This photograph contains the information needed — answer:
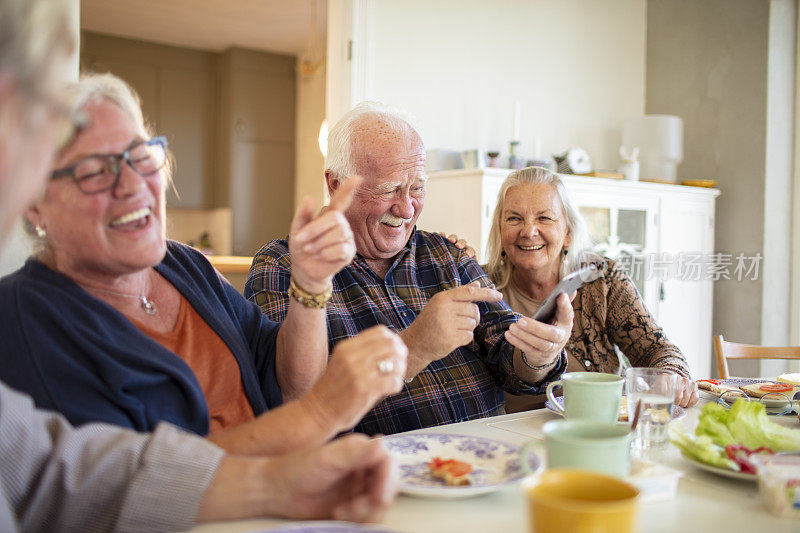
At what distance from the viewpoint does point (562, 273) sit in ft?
7.45

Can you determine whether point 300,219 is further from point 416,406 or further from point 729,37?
point 729,37

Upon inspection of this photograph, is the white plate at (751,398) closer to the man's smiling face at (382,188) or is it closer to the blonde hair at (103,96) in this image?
the man's smiling face at (382,188)

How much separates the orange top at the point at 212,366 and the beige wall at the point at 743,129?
3.84 m

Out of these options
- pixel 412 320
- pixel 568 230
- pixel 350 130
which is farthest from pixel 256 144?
pixel 412 320

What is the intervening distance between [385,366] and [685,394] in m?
0.92

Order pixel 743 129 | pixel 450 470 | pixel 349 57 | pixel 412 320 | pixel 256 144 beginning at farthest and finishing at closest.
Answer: pixel 256 144 → pixel 743 129 → pixel 349 57 → pixel 412 320 → pixel 450 470

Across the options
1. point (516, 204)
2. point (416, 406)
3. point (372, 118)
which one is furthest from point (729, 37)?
point (416, 406)

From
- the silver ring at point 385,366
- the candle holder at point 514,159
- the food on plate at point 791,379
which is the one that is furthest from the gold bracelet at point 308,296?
the candle holder at point 514,159

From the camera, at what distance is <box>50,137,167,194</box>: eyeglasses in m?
0.96

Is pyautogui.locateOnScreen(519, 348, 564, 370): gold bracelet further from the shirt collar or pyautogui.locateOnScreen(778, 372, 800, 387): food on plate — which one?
pyautogui.locateOnScreen(778, 372, 800, 387): food on plate

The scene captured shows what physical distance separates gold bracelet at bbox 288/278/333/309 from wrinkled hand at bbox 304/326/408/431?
0.27 meters

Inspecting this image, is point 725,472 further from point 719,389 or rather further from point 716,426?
point 719,389

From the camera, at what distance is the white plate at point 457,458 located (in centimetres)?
89

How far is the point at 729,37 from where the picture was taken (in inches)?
170
